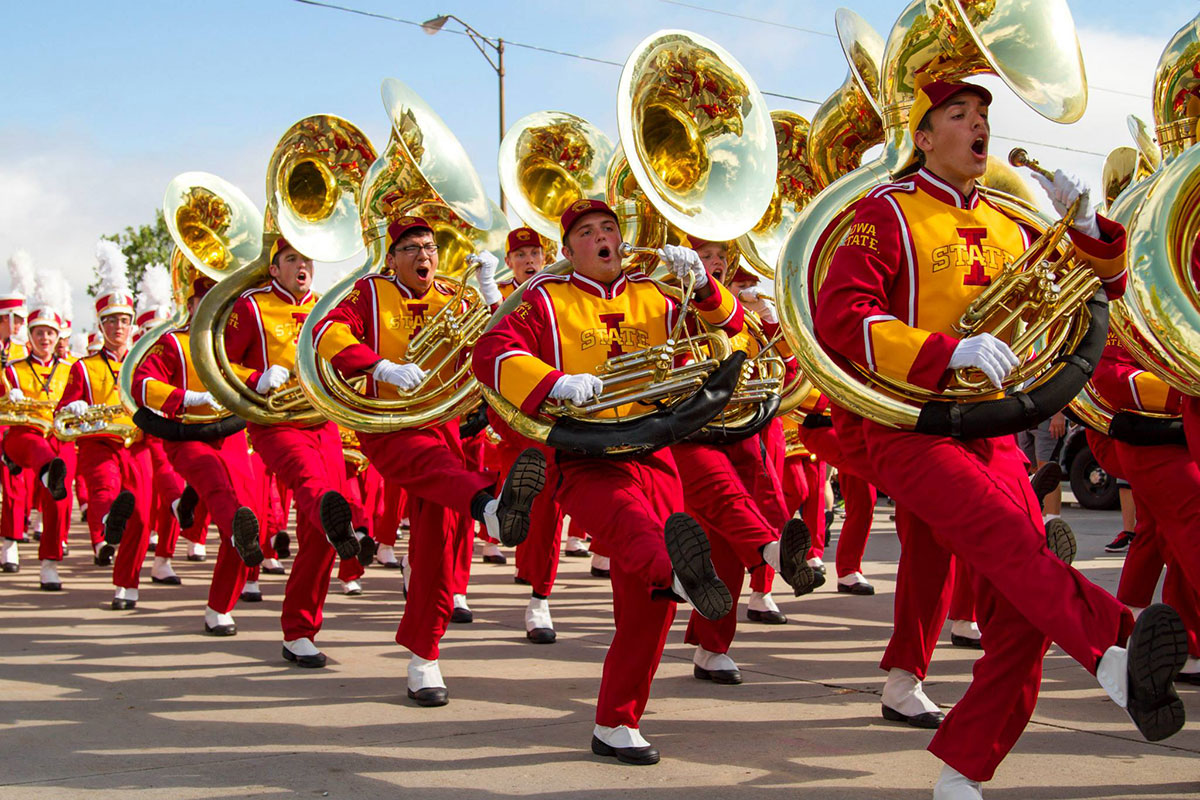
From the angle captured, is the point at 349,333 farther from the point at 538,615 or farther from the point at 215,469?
the point at 538,615

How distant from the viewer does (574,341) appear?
493cm

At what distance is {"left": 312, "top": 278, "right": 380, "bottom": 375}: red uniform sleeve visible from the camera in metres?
5.91

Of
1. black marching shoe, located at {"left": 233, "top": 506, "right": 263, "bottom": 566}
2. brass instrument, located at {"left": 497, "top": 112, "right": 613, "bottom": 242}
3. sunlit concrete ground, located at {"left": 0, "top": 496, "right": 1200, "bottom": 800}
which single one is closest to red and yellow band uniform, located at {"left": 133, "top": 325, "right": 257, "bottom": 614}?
black marching shoe, located at {"left": 233, "top": 506, "right": 263, "bottom": 566}

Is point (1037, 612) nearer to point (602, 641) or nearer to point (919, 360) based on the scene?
point (919, 360)

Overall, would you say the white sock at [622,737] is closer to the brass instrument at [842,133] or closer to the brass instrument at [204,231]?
the brass instrument at [842,133]

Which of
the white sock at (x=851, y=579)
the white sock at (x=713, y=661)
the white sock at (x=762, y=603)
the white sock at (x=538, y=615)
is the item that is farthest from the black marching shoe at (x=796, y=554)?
the white sock at (x=851, y=579)

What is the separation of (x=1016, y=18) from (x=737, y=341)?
2483 millimetres

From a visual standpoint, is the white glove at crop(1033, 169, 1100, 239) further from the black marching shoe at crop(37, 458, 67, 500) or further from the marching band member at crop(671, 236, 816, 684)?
the black marching shoe at crop(37, 458, 67, 500)

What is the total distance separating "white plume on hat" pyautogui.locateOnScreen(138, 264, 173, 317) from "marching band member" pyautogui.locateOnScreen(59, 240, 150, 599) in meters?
0.56

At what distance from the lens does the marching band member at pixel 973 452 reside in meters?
3.36

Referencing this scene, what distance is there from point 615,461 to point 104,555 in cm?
718

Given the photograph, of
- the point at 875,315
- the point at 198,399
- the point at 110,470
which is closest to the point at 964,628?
the point at 875,315

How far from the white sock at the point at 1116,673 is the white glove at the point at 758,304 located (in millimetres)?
4222

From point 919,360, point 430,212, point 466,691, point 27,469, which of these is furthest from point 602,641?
point 27,469
